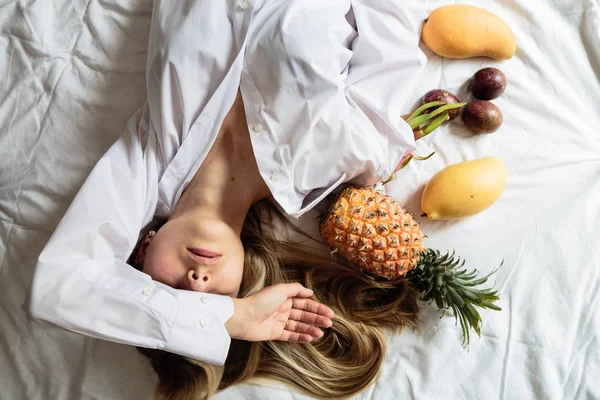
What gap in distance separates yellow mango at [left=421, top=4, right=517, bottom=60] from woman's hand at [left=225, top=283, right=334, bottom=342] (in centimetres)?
71

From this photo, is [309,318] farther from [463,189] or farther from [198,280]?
[463,189]

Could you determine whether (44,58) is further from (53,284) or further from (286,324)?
(286,324)

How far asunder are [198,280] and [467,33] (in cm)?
89

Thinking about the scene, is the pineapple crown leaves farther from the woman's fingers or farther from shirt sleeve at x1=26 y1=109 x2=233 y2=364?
shirt sleeve at x1=26 y1=109 x2=233 y2=364

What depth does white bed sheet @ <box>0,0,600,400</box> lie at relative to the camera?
1.27m

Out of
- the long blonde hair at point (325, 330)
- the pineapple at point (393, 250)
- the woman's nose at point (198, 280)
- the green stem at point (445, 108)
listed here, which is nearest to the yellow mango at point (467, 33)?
the green stem at point (445, 108)

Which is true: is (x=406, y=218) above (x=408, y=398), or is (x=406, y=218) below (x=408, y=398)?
above

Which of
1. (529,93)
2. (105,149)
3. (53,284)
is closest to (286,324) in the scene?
(53,284)

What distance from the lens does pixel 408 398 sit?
1.26 m

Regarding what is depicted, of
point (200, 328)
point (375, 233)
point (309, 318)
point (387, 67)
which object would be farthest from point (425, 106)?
point (200, 328)

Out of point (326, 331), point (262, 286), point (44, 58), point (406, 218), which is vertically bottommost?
point (326, 331)

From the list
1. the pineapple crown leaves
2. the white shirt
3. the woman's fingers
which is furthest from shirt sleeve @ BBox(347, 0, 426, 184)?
the woman's fingers

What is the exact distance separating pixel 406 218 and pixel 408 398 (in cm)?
44

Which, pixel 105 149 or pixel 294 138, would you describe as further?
pixel 105 149
